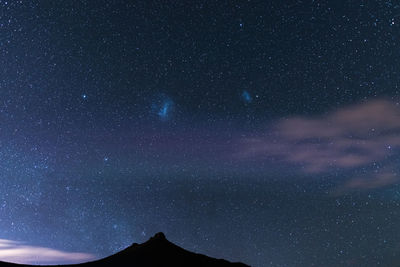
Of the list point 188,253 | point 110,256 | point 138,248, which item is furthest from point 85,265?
point 188,253

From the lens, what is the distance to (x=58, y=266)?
66.5 ft

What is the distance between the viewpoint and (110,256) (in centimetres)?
2072

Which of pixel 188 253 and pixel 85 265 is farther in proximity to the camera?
pixel 188 253

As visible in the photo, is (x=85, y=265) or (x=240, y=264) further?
(x=240, y=264)

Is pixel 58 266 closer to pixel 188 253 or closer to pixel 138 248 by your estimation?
pixel 138 248

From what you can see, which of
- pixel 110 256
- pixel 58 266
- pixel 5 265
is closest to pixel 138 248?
pixel 110 256

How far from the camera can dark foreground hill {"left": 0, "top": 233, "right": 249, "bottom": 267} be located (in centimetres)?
1998

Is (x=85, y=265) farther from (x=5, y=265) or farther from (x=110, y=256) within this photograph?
(x=5, y=265)

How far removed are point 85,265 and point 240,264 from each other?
7234 millimetres

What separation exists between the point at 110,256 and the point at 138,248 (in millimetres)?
1342

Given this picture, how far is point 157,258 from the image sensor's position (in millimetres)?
20391

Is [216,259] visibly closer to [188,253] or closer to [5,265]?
[188,253]

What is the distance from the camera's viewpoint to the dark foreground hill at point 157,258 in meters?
20.0

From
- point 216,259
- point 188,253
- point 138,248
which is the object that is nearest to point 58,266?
point 138,248
